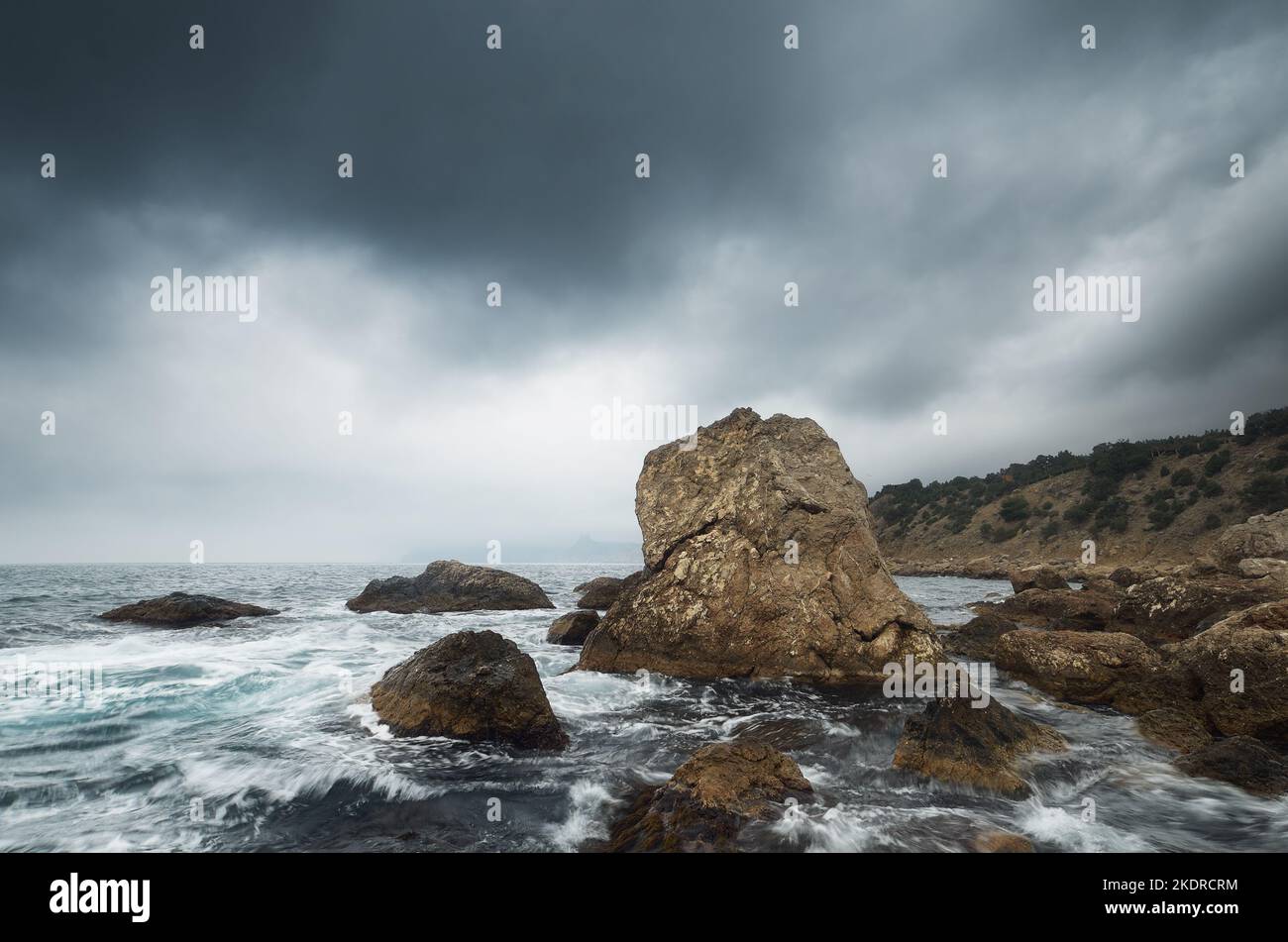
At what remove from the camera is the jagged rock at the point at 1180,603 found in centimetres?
1403

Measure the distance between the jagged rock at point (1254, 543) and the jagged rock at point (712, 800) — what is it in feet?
107

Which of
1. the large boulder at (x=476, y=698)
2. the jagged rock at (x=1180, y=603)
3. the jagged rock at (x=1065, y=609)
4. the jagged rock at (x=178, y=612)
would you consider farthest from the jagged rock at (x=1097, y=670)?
the jagged rock at (x=178, y=612)

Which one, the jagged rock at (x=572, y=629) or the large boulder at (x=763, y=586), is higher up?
the large boulder at (x=763, y=586)

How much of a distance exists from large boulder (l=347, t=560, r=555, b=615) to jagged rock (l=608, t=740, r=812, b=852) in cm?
2484

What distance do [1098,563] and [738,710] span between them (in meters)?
57.9

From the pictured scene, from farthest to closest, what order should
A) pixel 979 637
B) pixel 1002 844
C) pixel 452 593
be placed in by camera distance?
pixel 452 593 → pixel 979 637 → pixel 1002 844

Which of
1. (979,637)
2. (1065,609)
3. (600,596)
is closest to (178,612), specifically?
(600,596)

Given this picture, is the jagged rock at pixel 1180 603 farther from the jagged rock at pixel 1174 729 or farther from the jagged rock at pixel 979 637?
the jagged rock at pixel 1174 729

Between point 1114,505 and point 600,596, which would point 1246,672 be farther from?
point 1114,505

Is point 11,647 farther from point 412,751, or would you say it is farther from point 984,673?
point 984,673

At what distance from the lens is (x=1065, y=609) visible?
19234 mm

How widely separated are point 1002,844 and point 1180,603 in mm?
14816

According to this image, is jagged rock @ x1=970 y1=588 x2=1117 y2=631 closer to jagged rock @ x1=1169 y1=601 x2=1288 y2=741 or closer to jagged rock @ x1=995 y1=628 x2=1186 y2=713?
jagged rock @ x1=995 y1=628 x2=1186 y2=713

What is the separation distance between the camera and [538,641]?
1911cm
